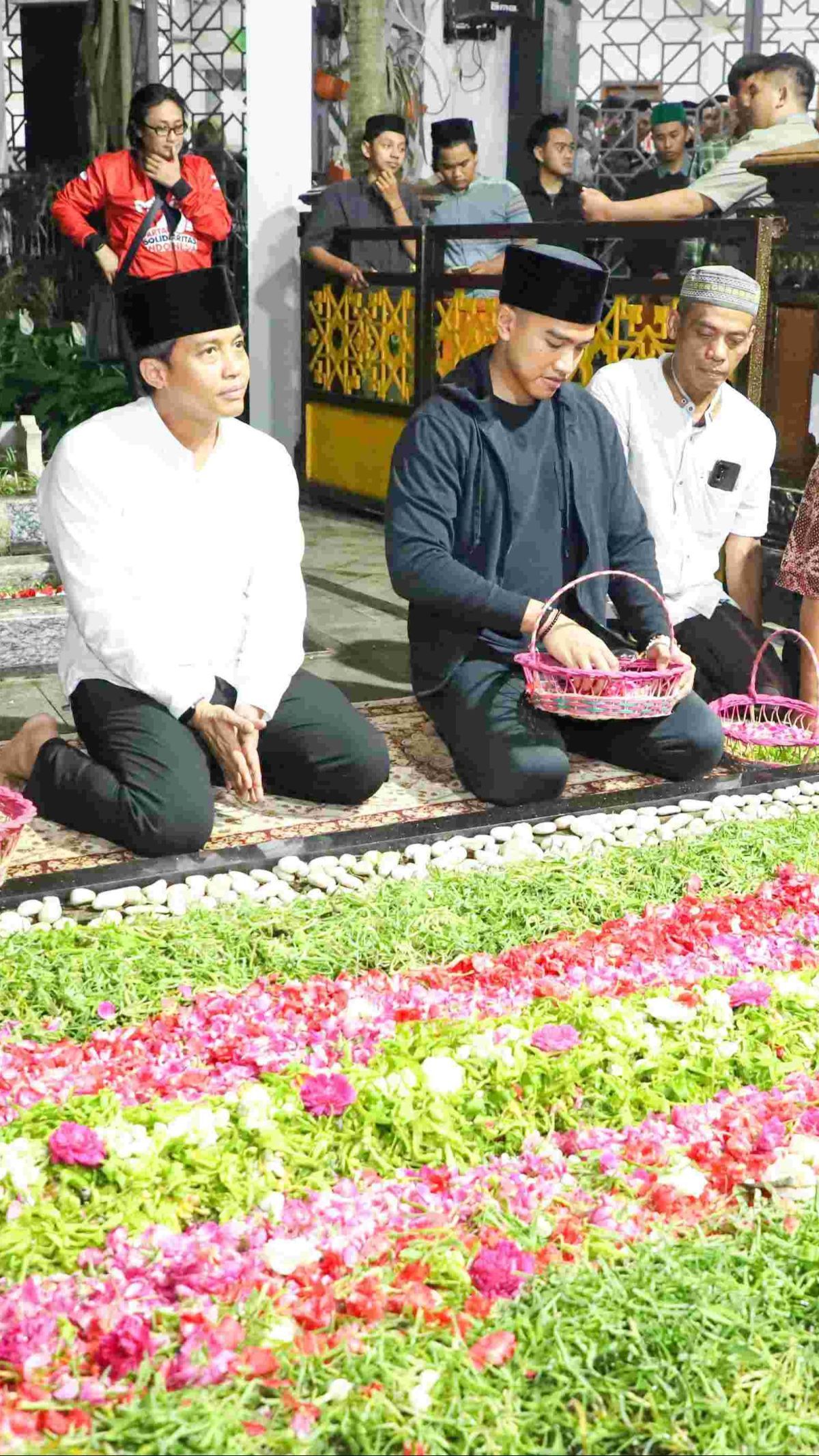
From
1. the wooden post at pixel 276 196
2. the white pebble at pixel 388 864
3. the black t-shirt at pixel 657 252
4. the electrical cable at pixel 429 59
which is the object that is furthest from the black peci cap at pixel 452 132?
the white pebble at pixel 388 864

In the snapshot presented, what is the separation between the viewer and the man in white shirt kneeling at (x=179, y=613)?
3502 millimetres

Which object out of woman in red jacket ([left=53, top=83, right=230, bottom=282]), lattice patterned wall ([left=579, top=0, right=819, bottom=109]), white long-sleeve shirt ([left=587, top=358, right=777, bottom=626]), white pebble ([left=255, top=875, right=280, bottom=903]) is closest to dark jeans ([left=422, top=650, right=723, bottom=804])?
white long-sleeve shirt ([left=587, top=358, right=777, bottom=626])

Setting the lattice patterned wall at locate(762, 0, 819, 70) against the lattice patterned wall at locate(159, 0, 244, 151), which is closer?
the lattice patterned wall at locate(159, 0, 244, 151)

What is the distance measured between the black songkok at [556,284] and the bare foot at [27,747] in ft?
4.92

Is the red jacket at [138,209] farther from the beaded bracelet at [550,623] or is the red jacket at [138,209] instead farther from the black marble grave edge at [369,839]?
the black marble grave edge at [369,839]

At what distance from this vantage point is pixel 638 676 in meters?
3.67

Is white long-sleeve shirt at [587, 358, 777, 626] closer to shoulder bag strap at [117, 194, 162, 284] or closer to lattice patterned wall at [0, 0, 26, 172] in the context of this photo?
shoulder bag strap at [117, 194, 162, 284]

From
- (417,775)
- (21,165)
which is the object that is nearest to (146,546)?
(417,775)

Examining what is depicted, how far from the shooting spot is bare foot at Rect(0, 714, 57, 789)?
12.1 ft

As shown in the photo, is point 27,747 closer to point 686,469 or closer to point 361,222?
point 686,469

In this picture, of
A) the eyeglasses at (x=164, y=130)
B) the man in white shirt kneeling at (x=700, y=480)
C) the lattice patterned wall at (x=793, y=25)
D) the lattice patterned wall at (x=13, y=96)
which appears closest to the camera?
the man in white shirt kneeling at (x=700, y=480)

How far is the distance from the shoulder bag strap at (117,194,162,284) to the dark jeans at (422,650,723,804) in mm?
3124

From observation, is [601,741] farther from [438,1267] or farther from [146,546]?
[438,1267]

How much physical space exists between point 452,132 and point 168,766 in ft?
17.8
